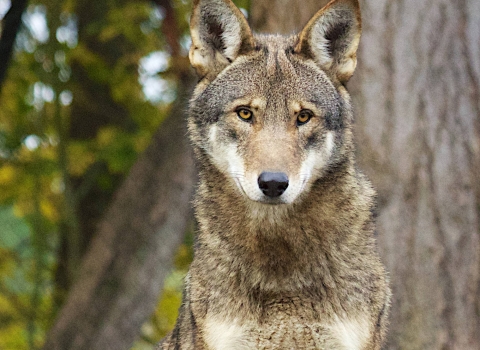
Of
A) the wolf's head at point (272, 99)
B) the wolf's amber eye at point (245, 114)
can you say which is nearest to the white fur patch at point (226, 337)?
the wolf's head at point (272, 99)

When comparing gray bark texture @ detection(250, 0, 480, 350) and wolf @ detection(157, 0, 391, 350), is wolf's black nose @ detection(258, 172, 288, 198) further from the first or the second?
gray bark texture @ detection(250, 0, 480, 350)

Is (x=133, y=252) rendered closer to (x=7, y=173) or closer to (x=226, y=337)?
(x=7, y=173)

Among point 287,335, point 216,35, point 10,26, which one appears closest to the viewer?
point 287,335

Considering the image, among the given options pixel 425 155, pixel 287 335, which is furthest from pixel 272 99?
pixel 425 155

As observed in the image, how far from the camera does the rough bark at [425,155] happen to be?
645 centimetres

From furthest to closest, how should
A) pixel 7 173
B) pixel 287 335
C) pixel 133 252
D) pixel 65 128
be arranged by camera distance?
1. pixel 65 128
2. pixel 7 173
3. pixel 133 252
4. pixel 287 335

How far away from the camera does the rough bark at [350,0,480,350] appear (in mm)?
6445

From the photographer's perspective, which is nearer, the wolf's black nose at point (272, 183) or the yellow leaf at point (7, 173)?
the wolf's black nose at point (272, 183)

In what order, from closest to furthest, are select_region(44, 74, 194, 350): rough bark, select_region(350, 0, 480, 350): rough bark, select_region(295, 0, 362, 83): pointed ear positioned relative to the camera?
1. select_region(295, 0, 362, 83): pointed ear
2. select_region(350, 0, 480, 350): rough bark
3. select_region(44, 74, 194, 350): rough bark

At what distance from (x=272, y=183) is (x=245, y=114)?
1.88ft

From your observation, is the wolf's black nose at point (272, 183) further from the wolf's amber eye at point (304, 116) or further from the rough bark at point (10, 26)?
the rough bark at point (10, 26)

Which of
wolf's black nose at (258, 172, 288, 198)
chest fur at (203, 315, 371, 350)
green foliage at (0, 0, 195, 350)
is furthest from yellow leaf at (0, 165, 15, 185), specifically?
wolf's black nose at (258, 172, 288, 198)

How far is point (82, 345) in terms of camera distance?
9.46m

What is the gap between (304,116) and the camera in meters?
4.05
